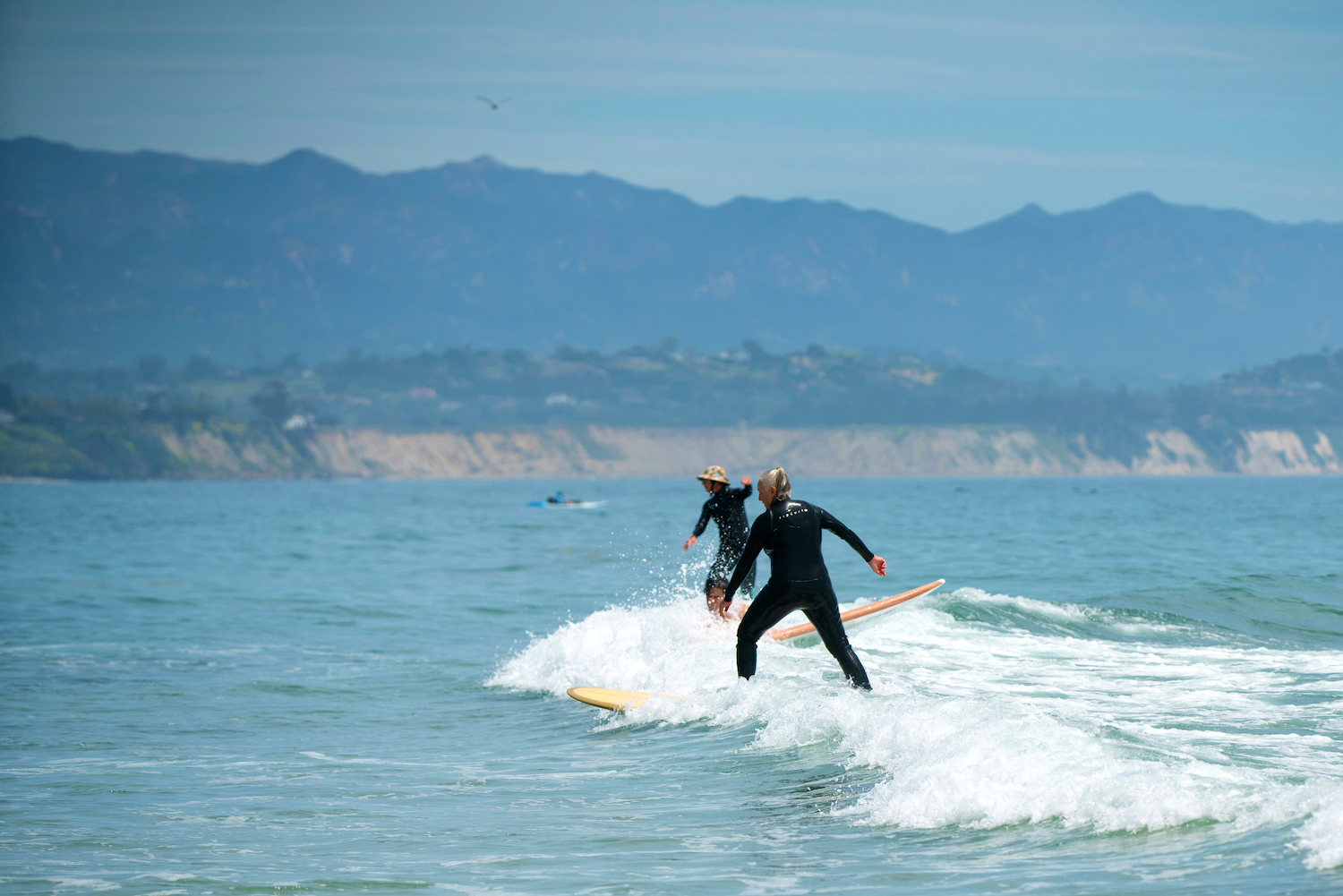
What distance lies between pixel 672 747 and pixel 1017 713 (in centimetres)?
305

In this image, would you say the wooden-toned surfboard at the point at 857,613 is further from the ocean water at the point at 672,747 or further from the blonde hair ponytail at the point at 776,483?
the blonde hair ponytail at the point at 776,483

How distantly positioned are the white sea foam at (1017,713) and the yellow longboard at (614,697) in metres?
0.14

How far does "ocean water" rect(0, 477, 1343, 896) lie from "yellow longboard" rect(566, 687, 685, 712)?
18 centimetres

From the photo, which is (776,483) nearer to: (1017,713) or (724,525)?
(1017,713)

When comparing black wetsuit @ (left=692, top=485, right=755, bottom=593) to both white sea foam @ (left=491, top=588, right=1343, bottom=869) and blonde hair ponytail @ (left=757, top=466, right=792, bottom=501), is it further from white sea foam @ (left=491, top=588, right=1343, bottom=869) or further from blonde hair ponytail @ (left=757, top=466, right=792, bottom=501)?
blonde hair ponytail @ (left=757, top=466, right=792, bottom=501)

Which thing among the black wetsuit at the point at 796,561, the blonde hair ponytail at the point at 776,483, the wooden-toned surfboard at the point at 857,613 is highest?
the blonde hair ponytail at the point at 776,483

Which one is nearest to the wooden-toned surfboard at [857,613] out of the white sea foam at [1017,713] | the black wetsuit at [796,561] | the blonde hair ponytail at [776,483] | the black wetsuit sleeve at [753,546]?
the white sea foam at [1017,713]

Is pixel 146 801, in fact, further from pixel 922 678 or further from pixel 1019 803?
pixel 922 678

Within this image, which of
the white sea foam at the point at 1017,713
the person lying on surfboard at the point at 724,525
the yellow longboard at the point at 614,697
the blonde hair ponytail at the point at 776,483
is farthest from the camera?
the person lying on surfboard at the point at 724,525

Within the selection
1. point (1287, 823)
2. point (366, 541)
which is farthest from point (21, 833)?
point (366, 541)

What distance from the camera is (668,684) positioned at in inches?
551

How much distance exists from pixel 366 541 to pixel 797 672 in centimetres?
3990

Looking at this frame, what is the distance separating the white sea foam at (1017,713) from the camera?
8406 mm

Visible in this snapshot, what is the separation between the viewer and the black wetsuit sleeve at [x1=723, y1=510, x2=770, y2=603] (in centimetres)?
1094
